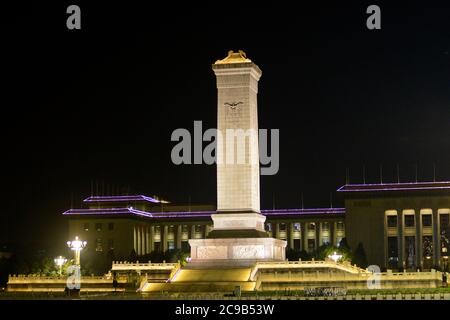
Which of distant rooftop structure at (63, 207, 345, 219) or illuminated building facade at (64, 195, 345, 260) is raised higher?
distant rooftop structure at (63, 207, 345, 219)

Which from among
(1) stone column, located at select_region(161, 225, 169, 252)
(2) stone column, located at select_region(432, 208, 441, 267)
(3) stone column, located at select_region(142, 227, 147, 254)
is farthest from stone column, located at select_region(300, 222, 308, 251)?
(3) stone column, located at select_region(142, 227, 147, 254)

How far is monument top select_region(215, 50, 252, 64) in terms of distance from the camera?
275ft

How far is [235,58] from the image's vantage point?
84312mm

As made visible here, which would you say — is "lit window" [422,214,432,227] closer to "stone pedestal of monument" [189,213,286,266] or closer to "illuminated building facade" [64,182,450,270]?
"illuminated building facade" [64,182,450,270]

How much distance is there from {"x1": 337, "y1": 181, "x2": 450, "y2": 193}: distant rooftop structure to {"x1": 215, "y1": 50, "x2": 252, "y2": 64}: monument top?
137 feet

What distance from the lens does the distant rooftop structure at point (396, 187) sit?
121m

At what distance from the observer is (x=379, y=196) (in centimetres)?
12238

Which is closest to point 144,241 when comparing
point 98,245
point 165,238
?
point 165,238

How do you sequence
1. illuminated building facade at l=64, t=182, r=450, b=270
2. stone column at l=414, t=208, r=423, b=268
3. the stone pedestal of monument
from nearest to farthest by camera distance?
the stone pedestal of monument
stone column at l=414, t=208, r=423, b=268
illuminated building facade at l=64, t=182, r=450, b=270

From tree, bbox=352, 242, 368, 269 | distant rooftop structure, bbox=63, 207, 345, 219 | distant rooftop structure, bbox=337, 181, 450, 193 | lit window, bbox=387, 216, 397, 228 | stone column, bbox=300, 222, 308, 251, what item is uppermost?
distant rooftop structure, bbox=337, 181, 450, 193

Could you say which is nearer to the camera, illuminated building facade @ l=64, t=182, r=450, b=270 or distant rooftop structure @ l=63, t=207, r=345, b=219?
illuminated building facade @ l=64, t=182, r=450, b=270

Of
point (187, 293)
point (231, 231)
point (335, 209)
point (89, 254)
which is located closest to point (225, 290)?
point (187, 293)

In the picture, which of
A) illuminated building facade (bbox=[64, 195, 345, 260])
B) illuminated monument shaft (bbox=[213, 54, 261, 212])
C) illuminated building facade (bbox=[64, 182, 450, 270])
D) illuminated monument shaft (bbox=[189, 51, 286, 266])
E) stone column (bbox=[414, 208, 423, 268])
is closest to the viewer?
illuminated monument shaft (bbox=[189, 51, 286, 266])
